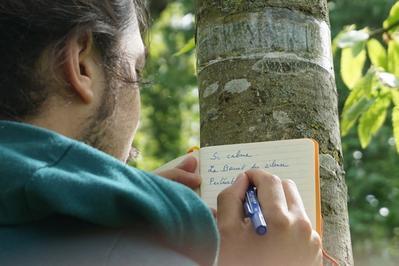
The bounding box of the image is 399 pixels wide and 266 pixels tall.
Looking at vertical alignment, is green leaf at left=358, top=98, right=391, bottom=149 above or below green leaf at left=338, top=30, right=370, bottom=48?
below

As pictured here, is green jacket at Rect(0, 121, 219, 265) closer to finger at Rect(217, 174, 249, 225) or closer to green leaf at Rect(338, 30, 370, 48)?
finger at Rect(217, 174, 249, 225)

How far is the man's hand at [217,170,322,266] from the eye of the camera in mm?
1357

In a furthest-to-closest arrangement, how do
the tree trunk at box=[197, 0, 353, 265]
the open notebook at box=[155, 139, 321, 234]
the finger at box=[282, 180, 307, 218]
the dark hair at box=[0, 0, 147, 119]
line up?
1. the tree trunk at box=[197, 0, 353, 265]
2. the open notebook at box=[155, 139, 321, 234]
3. the finger at box=[282, 180, 307, 218]
4. the dark hair at box=[0, 0, 147, 119]

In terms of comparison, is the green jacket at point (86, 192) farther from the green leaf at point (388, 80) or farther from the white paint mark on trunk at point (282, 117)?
the green leaf at point (388, 80)

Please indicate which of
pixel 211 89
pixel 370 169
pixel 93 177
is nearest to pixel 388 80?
pixel 211 89

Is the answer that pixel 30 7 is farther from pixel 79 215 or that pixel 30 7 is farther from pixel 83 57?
pixel 79 215

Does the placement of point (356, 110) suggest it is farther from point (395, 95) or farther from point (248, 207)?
point (248, 207)

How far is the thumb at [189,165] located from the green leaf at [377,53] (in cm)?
120

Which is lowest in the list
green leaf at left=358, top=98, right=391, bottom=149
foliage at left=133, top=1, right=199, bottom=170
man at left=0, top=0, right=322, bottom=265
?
foliage at left=133, top=1, right=199, bottom=170

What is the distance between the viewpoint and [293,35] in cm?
175

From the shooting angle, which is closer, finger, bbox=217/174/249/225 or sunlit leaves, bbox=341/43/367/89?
finger, bbox=217/174/249/225

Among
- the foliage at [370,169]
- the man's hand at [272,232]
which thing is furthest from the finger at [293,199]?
the foliage at [370,169]

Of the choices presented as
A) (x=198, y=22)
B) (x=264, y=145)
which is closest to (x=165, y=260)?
(x=264, y=145)

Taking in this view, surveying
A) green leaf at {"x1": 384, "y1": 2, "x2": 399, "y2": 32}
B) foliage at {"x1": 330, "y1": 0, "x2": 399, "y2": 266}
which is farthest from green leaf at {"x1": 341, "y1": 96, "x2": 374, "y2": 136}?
foliage at {"x1": 330, "y1": 0, "x2": 399, "y2": 266}
